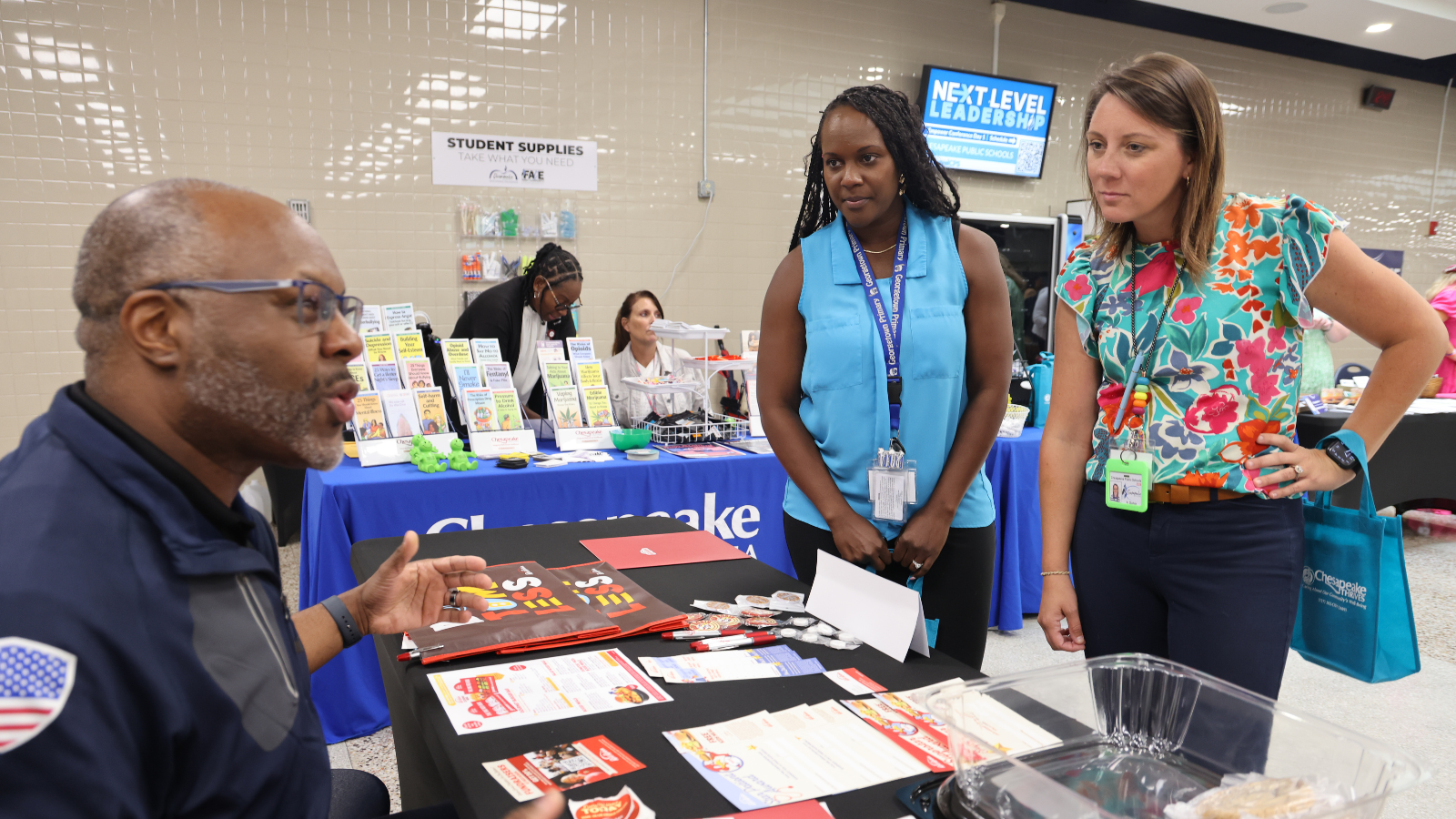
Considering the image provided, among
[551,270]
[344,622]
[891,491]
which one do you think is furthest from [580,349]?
[344,622]

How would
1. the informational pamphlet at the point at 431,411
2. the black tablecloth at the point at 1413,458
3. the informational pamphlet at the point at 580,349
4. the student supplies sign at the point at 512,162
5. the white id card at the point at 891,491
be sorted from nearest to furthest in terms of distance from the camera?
the white id card at the point at 891,491, the informational pamphlet at the point at 431,411, the informational pamphlet at the point at 580,349, the black tablecloth at the point at 1413,458, the student supplies sign at the point at 512,162

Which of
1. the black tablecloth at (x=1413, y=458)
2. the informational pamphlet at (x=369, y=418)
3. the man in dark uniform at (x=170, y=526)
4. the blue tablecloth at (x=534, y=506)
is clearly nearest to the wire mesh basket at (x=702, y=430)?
the blue tablecloth at (x=534, y=506)

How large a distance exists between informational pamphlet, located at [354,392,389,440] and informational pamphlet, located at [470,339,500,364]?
0.41 metres

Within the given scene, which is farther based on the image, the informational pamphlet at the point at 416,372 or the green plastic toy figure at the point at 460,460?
the informational pamphlet at the point at 416,372

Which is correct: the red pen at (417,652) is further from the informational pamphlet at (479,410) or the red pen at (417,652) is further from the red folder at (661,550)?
the informational pamphlet at (479,410)

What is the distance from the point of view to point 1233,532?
1.22m

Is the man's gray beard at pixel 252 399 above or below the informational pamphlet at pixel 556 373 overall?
above

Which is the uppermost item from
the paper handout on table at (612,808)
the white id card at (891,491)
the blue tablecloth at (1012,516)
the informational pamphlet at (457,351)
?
the informational pamphlet at (457,351)

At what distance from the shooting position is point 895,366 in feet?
5.13

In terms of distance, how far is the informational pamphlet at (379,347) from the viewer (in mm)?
3008

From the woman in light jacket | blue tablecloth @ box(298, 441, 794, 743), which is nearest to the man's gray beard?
blue tablecloth @ box(298, 441, 794, 743)

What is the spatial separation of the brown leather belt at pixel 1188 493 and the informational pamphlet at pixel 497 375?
2.46m

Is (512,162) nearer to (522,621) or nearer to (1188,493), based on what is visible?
(522,621)

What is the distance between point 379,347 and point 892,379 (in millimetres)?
2150
